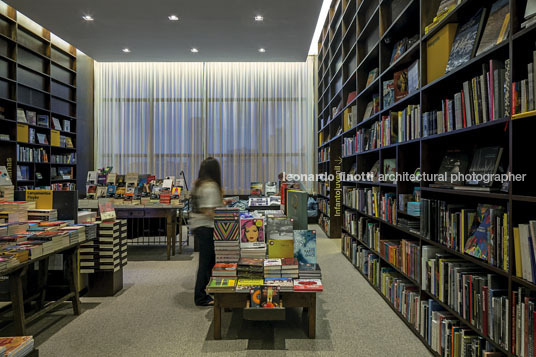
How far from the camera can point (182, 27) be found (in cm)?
595

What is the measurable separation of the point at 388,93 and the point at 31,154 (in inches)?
264

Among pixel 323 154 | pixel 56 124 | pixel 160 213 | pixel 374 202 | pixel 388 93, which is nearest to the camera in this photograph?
pixel 388 93

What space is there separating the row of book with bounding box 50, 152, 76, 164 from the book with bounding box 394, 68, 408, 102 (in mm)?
7031

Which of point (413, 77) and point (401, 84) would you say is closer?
point (413, 77)

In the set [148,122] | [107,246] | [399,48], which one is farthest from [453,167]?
[148,122]

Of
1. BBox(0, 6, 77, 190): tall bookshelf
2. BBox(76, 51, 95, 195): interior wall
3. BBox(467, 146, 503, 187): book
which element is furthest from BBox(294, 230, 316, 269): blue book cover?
BBox(76, 51, 95, 195): interior wall

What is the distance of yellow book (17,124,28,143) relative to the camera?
5.80m

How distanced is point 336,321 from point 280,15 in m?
5.04

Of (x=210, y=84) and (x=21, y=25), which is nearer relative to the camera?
(x=21, y=25)

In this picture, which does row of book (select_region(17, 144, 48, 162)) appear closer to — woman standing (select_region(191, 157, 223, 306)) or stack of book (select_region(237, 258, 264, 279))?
woman standing (select_region(191, 157, 223, 306))

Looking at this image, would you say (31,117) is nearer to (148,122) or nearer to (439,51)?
(148,122)

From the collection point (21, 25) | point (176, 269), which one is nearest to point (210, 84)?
point (21, 25)

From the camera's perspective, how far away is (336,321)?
109 inches

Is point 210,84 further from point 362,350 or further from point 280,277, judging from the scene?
point 362,350
